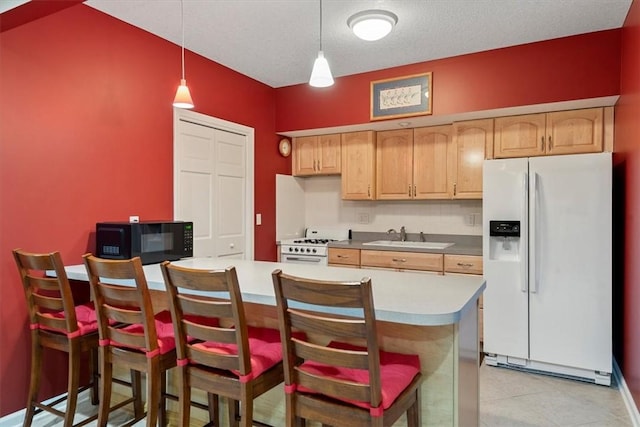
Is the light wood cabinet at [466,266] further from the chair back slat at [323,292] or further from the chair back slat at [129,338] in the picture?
the chair back slat at [129,338]

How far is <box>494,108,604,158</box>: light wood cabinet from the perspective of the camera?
315cm

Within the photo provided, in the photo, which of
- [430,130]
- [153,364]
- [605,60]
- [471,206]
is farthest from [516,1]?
[153,364]

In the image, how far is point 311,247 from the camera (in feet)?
13.5

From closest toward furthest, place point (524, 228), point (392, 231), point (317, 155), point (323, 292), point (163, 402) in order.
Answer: point (323, 292), point (163, 402), point (524, 228), point (392, 231), point (317, 155)

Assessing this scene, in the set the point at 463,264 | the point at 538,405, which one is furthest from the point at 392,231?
the point at 538,405

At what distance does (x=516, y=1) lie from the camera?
8.39 ft

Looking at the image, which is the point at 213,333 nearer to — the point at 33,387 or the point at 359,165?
the point at 33,387

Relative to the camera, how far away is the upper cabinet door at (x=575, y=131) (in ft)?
10.3

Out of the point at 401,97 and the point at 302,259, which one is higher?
the point at 401,97

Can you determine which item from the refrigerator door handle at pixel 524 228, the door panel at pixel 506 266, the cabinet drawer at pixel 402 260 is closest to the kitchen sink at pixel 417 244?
the cabinet drawer at pixel 402 260

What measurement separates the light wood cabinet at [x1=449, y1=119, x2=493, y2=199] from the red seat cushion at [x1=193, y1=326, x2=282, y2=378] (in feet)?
8.44

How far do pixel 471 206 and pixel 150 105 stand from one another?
3.08 metres

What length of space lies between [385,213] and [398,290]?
8.99ft

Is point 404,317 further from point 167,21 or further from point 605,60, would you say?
point 605,60
